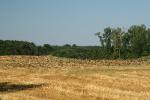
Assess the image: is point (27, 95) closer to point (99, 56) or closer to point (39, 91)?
point (39, 91)

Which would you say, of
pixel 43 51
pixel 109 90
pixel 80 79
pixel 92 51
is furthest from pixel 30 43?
pixel 109 90

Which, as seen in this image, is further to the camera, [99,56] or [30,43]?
[30,43]

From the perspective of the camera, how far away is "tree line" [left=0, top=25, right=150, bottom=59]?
78.8 meters

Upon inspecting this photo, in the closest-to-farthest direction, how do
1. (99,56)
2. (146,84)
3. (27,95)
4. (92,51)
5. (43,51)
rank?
1. (27,95)
2. (146,84)
3. (99,56)
4. (92,51)
5. (43,51)

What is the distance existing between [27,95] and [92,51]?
65.1 meters

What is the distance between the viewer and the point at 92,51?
84.0 meters

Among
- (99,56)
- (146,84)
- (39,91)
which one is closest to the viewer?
(39,91)

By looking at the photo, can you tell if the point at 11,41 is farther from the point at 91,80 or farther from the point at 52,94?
the point at 52,94

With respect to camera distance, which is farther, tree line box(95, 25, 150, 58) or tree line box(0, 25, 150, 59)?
tree line box(95, 25, 150, 58)

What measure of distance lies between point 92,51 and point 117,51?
8.01m

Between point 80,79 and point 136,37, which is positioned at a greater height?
point 136,37

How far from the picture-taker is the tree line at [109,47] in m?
78.8

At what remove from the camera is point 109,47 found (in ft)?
317

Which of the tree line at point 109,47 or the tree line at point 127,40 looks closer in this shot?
the tree line at point 109,47
